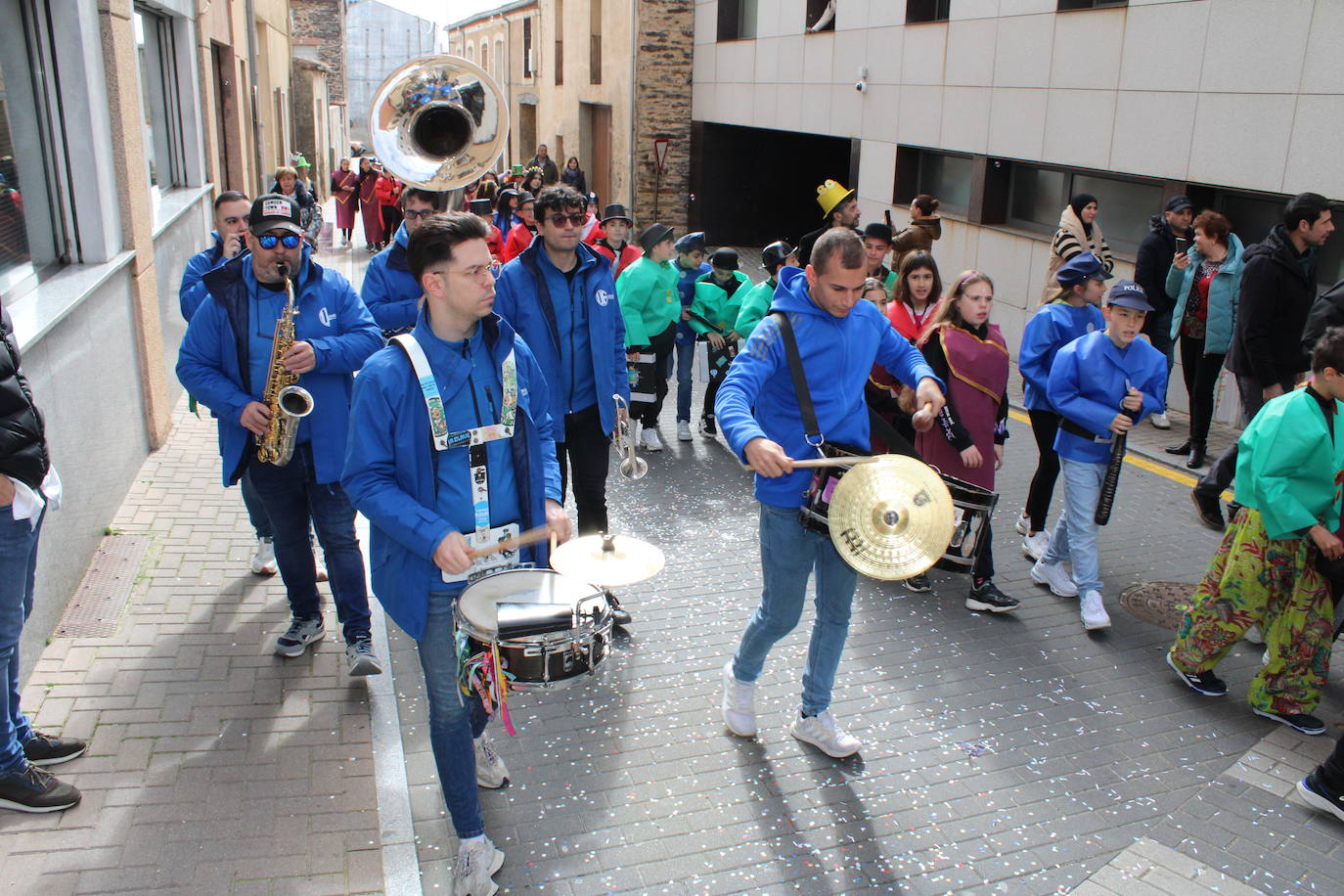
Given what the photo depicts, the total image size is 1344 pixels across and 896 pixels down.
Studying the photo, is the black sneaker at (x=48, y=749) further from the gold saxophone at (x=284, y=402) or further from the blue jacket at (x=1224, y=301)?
the blue jacket at (x=1224, y=301)

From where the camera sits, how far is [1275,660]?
16.0ft

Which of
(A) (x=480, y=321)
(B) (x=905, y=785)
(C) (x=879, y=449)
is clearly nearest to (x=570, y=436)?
(C) (x=879, y=449)

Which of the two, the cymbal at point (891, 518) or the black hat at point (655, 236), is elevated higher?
→ the black hat at point (655, 236)

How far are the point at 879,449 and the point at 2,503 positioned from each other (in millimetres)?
3859

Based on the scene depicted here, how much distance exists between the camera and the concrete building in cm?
927

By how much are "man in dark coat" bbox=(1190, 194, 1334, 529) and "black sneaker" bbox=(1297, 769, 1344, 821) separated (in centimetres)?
298

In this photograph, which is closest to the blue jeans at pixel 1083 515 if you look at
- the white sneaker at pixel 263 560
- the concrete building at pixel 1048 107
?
the white sneaker at pixel 263 560

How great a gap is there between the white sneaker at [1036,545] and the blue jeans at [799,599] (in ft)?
8.98

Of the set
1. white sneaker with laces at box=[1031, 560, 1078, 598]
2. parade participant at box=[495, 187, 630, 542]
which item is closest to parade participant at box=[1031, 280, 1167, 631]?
white sneaker with laces at box=[1031, 560, 1078, 598]

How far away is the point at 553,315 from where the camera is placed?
5.26 metres

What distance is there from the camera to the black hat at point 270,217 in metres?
4.68

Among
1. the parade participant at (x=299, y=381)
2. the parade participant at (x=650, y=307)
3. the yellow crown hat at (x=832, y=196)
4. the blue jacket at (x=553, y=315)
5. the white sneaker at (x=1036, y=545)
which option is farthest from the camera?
the yellow crown hat at (x=832, y=196)

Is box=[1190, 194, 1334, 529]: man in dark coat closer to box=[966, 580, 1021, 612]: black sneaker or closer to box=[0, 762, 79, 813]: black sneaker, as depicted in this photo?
box=[966, 580, 1021, 612]: black sneaker

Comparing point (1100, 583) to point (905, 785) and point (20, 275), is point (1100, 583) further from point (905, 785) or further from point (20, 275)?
point (20, 275)
